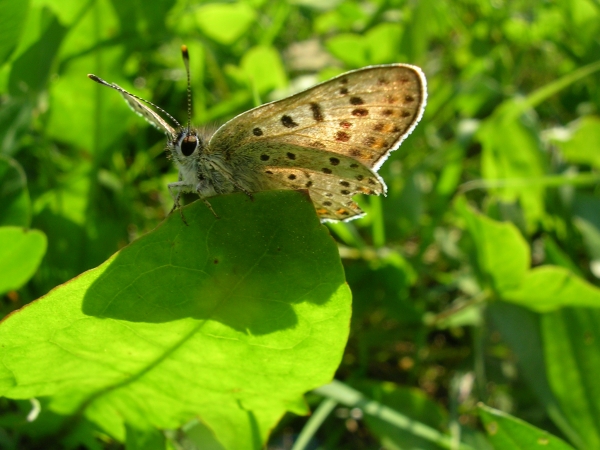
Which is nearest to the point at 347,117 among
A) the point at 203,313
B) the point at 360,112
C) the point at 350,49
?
the point at 360,112

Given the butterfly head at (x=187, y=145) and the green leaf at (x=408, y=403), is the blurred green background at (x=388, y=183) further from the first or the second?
the butterfly head at (x=187, y=145)

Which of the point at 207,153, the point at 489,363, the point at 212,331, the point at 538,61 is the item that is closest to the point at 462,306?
the point at 489,363

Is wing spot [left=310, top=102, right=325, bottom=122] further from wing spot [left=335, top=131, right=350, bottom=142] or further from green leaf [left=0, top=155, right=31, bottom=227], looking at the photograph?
green leaf [left=0, top=155, right=31, bottom=227]

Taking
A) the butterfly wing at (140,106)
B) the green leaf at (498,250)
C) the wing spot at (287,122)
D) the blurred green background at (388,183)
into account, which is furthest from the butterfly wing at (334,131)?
the green leaf at (498,250)

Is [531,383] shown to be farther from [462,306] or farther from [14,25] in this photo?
[14,25]

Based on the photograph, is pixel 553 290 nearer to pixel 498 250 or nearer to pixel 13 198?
pixel 498 250
